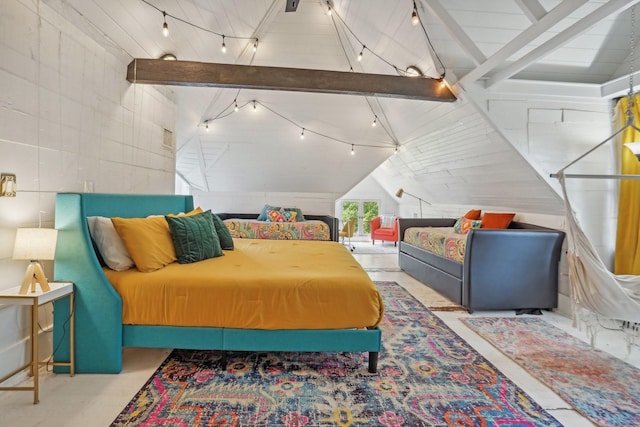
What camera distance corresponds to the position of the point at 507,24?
2.76 meters

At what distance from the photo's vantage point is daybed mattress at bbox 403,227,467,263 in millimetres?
3417

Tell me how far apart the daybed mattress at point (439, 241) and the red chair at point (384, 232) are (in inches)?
93.1

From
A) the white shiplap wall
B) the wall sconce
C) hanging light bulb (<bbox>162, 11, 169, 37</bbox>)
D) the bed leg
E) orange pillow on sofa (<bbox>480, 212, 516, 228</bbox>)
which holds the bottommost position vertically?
the bed leg

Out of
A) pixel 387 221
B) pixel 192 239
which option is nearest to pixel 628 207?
pixel 192 239

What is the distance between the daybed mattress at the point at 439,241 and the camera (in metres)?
3.42

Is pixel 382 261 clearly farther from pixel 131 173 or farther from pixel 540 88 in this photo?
pixel 131 173

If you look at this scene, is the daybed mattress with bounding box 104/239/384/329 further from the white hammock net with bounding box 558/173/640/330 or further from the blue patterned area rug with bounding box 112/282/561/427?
the white hammock net with bounding box 558/173/640/330

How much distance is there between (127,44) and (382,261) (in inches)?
185

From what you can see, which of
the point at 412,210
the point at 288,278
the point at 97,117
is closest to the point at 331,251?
the point at 288,278

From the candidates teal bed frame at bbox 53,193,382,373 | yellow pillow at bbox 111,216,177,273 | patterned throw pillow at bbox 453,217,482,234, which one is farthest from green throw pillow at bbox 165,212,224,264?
patterned throw pillow at bbox 453,217,482,234

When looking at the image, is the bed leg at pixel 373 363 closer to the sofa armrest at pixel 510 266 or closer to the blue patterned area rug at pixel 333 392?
the blue patterned area rug at pixel 333 392

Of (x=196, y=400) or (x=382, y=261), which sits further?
(x=382, y=261)

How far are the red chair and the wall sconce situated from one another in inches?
259

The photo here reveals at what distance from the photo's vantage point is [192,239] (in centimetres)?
238
